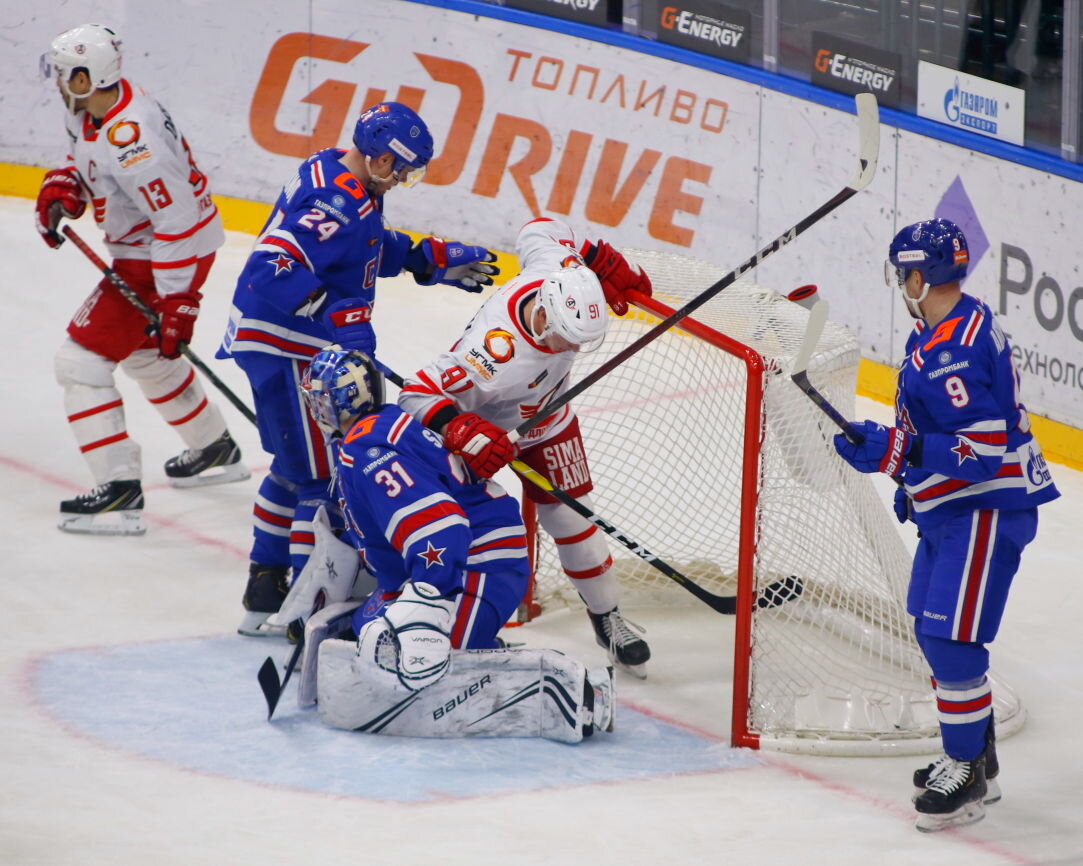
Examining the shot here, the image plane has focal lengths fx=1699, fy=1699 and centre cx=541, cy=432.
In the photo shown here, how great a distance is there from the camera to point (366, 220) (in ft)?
13.9

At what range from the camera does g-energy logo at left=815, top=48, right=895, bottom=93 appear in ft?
20.5

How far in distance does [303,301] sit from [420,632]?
42.3 inches

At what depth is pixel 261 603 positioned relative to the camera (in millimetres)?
4359

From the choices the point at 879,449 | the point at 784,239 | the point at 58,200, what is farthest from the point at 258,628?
the point at 879,449

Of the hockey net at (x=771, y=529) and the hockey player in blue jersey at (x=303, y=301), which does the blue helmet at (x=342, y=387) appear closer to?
the hockey player in blue jersey at (x=303, y=301)

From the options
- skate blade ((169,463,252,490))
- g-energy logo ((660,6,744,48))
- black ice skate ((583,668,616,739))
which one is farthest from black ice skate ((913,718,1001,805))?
g-energy logo ((660,6,744,48))

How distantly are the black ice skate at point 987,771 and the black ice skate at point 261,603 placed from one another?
67.6 inches

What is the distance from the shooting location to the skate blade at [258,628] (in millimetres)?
4359

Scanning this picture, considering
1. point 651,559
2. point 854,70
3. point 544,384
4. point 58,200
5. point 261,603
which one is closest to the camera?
point 544,384

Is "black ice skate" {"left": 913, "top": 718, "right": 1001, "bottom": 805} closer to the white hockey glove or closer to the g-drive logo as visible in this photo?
the white hockey glove

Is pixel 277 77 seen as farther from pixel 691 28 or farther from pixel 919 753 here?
pixel 919 753

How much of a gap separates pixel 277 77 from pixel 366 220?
3.66 metres

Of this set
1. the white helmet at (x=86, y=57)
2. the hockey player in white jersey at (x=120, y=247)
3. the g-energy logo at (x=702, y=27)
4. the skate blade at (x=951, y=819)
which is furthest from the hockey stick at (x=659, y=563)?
the g-energy logo at (x=702, y=27)

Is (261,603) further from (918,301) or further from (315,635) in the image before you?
(918,301)
